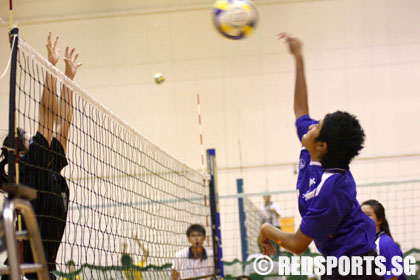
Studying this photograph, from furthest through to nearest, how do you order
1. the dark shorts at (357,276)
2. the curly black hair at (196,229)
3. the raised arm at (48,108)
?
1. the curly black hair at (196,229)
2. the raised arm at (48,108)
3. the dark shorts at (357,276)

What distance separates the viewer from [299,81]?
11.7 feet

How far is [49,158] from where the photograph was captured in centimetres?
346

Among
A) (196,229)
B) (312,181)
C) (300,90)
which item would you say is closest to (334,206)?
(312,181)

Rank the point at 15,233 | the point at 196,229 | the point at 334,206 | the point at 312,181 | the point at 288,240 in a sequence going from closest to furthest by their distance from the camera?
the point at 15,233 < the point at 334,206 < the point at 288,240 < the point at 312,181 < the point at 196,229

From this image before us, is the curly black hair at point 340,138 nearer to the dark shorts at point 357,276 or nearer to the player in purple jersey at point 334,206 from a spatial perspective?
the player in purple jersey at point 334,206

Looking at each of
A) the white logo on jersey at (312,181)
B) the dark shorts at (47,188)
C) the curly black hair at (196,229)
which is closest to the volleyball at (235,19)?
the dark shorts at (47,188)

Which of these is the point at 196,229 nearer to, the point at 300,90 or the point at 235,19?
the point at 235,19

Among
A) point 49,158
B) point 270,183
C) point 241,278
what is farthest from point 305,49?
point 49,158

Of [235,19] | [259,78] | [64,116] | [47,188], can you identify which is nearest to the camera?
[47,188]

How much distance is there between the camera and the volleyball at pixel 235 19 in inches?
207

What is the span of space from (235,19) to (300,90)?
6.16ft

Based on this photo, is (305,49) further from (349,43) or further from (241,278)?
(241,278)

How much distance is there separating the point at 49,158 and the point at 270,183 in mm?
8974

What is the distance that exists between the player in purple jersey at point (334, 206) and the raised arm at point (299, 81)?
51 centimetres
